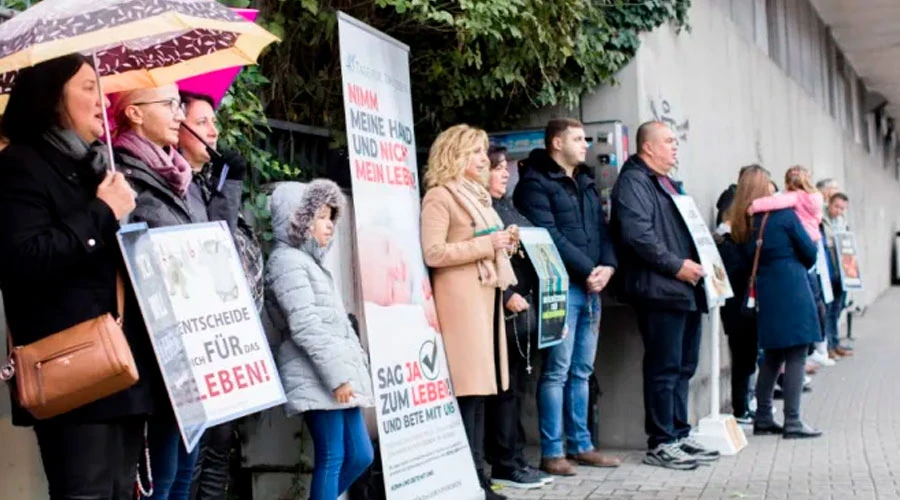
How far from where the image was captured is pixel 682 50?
9.74 m

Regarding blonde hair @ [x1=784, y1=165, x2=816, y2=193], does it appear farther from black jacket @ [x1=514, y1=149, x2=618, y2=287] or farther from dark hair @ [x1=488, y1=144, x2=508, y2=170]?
dark hair @ [x1=488, y1=144, x2=508, y2=170]

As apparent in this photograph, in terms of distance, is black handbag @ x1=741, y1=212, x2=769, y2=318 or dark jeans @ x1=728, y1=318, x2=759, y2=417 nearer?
black handbag @ x1=741, y1=212, x2=769, y2=318

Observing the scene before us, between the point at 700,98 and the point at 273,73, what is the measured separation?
194 inches

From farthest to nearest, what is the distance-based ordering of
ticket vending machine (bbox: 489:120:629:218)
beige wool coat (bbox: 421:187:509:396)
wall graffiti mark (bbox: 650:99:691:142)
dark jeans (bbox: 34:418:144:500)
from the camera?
wall graffiti mark (bbox: 650:99:691:142)
ticket vending machine (bbox: 489:120:629:218)
beige wool coat (bbox: 421:187:509:396)
dark jeans (bbox: 34:418:144:500)

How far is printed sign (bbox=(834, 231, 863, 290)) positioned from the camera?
1340cm

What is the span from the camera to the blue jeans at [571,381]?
23.9 feet

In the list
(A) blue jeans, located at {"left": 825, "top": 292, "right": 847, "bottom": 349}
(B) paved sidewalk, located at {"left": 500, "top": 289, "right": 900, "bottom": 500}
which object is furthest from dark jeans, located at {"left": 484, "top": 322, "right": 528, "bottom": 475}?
(A) blue jeans, located at {"left": 825, "top": 292, "right": 847, "bottom": 349}

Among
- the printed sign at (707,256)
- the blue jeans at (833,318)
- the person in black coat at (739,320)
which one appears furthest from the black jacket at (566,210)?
the blue jeans at (833,318)

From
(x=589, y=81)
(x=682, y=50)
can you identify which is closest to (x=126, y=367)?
(x=589, y=81)

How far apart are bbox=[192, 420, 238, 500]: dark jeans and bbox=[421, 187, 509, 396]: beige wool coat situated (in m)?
1.64

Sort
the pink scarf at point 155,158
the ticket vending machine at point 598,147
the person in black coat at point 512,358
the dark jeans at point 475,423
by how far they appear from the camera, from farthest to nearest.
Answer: the ticket vending machine at point 598,147
the person in black coat at point 512,358
the dark jeans at point 475,423
the pink scarf at point 155,158

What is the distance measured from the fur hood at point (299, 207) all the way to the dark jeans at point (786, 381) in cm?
461

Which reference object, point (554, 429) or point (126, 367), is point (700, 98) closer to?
point (554, 429)

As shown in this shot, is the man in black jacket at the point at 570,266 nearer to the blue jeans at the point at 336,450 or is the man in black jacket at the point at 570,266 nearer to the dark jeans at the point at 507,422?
the dark jeans at the point at 507,422
